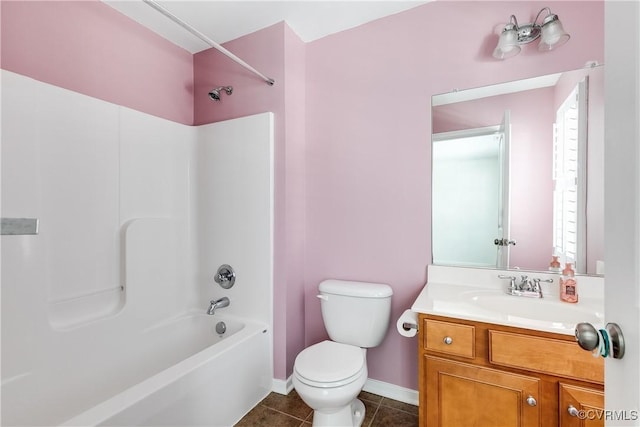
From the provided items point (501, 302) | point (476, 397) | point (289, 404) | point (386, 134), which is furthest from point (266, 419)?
point (386, 134)

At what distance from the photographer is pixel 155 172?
2051 millimetres

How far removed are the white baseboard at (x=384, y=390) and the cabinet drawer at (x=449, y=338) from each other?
766 millimetres

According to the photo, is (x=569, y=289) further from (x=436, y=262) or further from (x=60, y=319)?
(x=60, y=319)

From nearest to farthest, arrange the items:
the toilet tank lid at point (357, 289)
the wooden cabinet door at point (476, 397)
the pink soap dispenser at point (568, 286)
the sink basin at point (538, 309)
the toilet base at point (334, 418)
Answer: the wooden cabinet door at point (476, 397) < the sink basin at point (538, 309) < the pink soap dispenser at point (568, 286) < the toilet base at point (334, 418) < the toilet tank lid at point (357, 289)

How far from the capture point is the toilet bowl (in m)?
1.40

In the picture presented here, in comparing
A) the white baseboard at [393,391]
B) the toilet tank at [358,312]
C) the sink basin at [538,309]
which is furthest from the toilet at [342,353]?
the sink basin at [538,309]

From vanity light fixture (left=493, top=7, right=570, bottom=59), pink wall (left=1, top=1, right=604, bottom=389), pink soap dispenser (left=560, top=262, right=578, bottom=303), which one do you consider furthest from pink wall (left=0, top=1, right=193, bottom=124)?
pink soap dispenser (left=560, top=262, right=578, bottom=303)

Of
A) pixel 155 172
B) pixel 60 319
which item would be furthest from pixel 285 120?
pixel 60 319

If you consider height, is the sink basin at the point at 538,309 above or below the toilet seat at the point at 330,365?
above

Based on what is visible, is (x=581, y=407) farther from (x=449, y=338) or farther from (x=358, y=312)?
(x=358, y=312)

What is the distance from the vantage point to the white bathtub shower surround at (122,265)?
54.7 inches

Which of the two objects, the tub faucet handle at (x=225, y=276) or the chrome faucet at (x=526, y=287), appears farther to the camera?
the tub faucet handle at (x=225, y=276)

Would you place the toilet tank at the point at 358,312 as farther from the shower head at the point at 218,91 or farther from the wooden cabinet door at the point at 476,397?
the shower head at the point at 218,91

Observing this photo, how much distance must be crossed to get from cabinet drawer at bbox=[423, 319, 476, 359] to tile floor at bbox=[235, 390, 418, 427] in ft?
2.35
